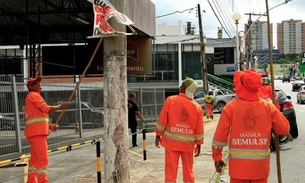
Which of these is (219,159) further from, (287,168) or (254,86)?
(287,168)

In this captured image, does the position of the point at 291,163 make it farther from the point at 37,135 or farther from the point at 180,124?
the point at 37,135

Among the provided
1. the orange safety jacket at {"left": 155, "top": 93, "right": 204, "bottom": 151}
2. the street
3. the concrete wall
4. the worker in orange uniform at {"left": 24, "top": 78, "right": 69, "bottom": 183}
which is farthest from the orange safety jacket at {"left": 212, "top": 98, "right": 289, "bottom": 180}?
the concrete wall

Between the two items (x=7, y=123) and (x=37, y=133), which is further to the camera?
(x=7, y=123)

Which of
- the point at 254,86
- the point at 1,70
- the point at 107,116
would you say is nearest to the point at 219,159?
the point at 254,86

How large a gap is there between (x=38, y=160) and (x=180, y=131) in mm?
2348

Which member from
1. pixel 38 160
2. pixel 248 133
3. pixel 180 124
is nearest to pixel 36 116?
pixel 38 160

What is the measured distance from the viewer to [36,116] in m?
7.16

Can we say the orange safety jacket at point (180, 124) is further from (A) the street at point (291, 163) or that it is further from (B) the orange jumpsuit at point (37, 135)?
A: (A) the street at point (291, 163)

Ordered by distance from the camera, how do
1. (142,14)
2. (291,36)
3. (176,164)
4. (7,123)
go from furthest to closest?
(291,36) → (142,14) → (7,123) → (176,164)

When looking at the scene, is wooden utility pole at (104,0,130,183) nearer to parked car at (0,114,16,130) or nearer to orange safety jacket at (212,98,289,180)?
orange safety jacket at (212,98,289,180)

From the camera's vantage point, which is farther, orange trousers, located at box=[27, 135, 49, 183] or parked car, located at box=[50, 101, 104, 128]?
parked car, located at box=[50, 101, 104, 128]

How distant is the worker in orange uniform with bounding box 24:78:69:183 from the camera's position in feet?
22.8

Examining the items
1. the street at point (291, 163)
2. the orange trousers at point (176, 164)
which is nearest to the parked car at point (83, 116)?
the street at point (291, 163)

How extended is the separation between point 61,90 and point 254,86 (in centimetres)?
919
